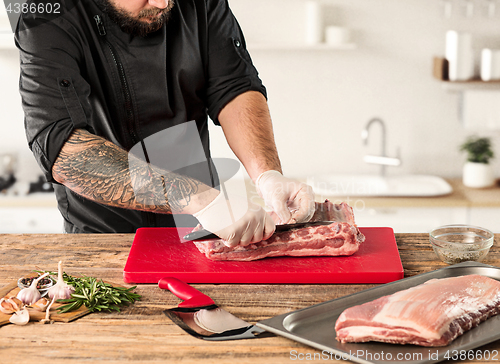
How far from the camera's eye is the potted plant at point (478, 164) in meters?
3.88

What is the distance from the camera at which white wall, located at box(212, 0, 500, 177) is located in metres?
4.03

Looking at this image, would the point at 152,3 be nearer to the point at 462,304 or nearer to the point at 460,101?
the point at 462,304

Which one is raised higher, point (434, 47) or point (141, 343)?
point (434, 47)

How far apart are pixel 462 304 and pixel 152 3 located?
146 cm

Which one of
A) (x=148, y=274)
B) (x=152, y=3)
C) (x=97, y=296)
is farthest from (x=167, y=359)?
(x=152, y=3)

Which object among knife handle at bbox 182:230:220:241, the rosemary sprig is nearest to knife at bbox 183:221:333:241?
knife handle at bbox 182:230:220:241

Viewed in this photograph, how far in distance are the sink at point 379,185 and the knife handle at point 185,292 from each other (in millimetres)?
2529

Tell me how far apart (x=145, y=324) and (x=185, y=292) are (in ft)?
0.50

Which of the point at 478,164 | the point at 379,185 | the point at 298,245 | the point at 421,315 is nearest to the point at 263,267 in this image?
the point at 298,245

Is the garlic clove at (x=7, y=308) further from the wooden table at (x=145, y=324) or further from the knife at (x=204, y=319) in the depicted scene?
the knife at (x=204, y=319)

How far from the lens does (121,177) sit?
5.71 ft

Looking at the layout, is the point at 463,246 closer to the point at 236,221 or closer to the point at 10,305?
the point at 236,221

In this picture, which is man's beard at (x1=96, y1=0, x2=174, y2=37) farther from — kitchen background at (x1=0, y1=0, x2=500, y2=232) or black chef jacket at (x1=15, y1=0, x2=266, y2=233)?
kitchen background at (x1=0, y1=0, x2=500, y2=232)

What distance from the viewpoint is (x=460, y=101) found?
4.05 m
